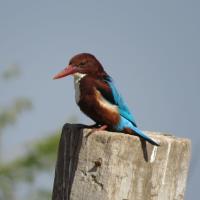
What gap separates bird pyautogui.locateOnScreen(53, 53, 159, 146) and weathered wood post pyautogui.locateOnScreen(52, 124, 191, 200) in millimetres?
921

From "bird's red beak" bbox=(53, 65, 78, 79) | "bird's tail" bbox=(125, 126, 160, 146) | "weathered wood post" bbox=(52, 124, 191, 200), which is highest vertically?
"bird's red beak" bbox=(53, 65, 78, 79)

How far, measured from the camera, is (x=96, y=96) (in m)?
6.05

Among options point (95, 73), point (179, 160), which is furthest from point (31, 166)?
point (179, 160)

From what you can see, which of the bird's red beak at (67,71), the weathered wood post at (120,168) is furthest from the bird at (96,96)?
the weathered wood post at (120,168)

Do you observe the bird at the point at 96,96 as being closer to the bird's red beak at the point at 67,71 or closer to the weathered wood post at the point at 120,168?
the bird's red beak at the point at 67,71

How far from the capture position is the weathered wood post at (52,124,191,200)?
15.7 ft

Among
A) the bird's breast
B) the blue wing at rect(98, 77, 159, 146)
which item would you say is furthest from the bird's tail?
the bird's breast

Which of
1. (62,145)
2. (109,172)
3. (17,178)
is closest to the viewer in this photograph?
(109,172)

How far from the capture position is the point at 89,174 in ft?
16.0

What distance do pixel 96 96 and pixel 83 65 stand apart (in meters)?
0.25

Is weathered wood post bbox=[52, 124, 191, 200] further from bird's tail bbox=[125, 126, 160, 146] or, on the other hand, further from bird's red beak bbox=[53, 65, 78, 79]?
bird's red beak bbox=[53, 65, 78, 79]

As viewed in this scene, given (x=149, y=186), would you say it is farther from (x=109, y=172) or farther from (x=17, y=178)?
(x=17, y=178)

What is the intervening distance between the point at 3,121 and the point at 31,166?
130 centimetres

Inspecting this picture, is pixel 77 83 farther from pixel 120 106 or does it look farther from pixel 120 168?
pixel 120 168
